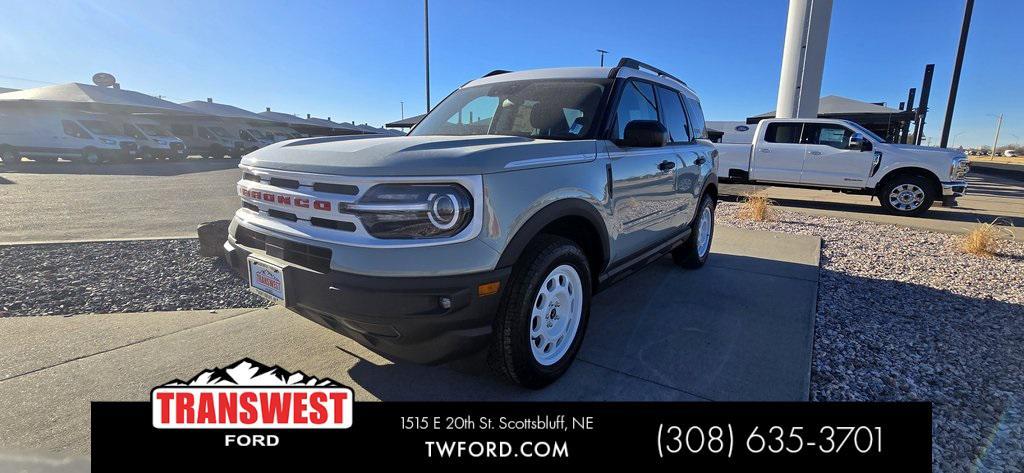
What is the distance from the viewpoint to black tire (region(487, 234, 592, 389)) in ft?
7.63

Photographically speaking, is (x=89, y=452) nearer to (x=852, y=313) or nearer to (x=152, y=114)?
(x=852, y=313)

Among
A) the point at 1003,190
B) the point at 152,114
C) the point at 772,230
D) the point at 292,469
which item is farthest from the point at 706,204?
the point at 152,114

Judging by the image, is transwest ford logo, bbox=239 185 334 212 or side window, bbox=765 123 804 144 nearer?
transwest ford logo, bbox=239 185 334 212

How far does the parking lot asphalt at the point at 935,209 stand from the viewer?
338 inches

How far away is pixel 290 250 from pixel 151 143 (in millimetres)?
26041

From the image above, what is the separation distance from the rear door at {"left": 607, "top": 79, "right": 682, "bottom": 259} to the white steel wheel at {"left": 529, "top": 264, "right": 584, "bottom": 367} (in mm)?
528

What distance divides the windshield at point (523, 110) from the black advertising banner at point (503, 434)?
1672mm

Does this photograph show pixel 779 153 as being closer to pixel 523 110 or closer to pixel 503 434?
pixel 523 110

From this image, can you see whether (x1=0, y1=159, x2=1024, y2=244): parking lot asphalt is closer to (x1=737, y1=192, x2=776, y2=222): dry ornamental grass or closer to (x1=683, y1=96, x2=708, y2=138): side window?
(x1=737, y1=192, x2=776, y2=222): dry ornamental grass

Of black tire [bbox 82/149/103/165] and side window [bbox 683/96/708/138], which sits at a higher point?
side window [bbox 683/96/708/138]

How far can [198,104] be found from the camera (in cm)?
3462

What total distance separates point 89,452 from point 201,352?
946 millimetres

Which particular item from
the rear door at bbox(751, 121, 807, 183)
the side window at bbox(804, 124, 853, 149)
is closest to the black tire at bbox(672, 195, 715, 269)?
the rear door at bbox(751, 121, 807, 183)

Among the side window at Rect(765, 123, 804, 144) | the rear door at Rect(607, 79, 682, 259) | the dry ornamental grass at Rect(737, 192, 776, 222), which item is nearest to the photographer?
the rear door at Rect(607, 79, 682, 259)
